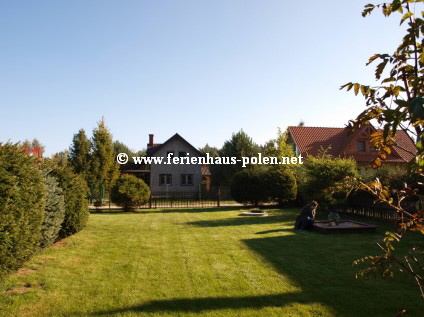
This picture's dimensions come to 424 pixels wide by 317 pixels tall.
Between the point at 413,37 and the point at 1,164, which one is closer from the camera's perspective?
the point at 413,37

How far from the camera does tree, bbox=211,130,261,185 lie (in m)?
41.9

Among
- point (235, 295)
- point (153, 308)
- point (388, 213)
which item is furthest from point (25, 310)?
point (388, 213)

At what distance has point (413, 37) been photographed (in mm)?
2100

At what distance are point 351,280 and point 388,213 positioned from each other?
414 inches

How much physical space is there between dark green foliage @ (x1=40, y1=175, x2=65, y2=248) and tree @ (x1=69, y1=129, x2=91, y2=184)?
74.8 feet

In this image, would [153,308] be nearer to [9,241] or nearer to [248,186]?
[9,241]

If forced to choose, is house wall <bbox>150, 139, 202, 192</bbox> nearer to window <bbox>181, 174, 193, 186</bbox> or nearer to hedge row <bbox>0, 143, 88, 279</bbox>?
window <bbox>181, 174, 193, 186</bbox>

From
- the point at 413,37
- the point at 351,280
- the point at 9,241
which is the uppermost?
the point at 413,37

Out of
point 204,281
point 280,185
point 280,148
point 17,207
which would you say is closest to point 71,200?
point 17,207

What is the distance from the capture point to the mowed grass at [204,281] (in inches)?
209

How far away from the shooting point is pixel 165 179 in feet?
133

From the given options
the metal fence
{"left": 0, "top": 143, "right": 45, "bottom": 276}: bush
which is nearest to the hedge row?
{"left": 0, "top": 143, "right": 45, "bottom": 276}: bush

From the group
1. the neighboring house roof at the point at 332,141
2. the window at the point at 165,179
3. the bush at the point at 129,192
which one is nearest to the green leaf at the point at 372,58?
the bush at the point at 129,192

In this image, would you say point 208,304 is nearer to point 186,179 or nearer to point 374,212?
point 374,212
